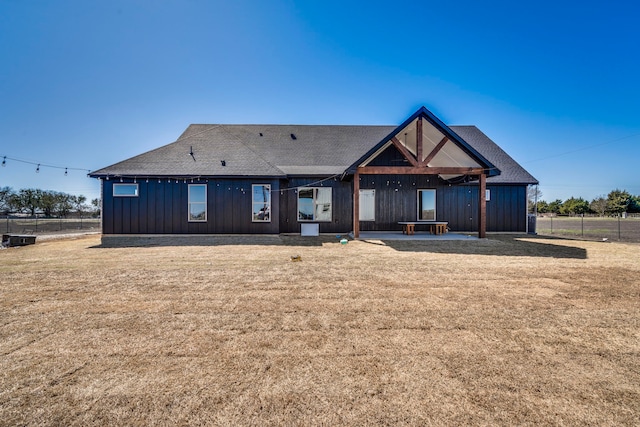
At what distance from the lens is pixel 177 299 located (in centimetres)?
409

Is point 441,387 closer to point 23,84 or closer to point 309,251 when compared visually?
point 309,251

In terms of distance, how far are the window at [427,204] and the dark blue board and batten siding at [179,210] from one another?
7296 mm

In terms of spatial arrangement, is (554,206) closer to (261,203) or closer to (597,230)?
(597,230)

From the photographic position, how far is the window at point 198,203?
12.2 metres

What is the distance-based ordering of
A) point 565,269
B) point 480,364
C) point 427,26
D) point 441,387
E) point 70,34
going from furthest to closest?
1. point 427,26
2. point 70,34
3. point 565,269
4. point 480,364
5. point 441,387

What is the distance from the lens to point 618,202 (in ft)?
154

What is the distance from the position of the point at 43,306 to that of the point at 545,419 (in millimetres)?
5520

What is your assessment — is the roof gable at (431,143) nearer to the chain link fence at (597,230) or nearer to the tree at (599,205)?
the chain link fence at (597,230)

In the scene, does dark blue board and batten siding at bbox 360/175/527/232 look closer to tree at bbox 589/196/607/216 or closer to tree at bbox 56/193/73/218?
tree at bbox 56/193/73/218

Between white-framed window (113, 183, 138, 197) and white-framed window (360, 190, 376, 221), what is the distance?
10.3 m

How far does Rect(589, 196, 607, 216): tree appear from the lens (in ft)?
160

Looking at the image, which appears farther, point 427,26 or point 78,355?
point 427,26

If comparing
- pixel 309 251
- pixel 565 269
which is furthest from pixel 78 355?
pixel 565 269

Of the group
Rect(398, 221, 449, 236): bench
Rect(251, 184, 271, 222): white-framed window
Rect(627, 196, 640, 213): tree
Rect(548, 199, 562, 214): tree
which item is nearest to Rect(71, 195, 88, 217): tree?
Rect(251, 184, 271, 222): white-framed window
